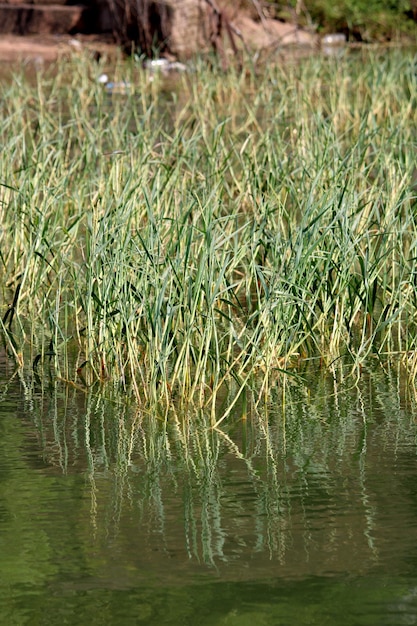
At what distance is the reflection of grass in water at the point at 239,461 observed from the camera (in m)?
2.82

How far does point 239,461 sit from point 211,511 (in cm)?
37

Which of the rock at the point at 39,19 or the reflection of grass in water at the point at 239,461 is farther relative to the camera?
the rock at the point at 39,19

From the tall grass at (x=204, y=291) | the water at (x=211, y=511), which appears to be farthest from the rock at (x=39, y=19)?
the water at (x=211, y=511)

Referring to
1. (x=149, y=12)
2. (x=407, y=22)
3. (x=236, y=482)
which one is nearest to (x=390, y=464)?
(x=236, y=482)

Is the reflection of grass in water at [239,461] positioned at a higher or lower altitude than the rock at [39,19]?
higher

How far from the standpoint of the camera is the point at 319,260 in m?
4.19

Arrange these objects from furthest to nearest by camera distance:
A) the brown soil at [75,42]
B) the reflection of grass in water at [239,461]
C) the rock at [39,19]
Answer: the rock at [39,19]
the brown soil at [75,42]
the reflection of grass in water at [239,461]

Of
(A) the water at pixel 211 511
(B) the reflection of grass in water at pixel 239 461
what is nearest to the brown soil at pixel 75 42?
(B) the reflection of grass in water at pixel 239 461

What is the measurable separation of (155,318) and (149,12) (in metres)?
9.17

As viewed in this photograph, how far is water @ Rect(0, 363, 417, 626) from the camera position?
8.23 feet

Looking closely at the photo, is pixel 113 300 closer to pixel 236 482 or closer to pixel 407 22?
pixel 236 482

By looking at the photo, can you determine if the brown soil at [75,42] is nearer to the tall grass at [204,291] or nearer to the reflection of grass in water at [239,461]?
the tall grass at [204,291]

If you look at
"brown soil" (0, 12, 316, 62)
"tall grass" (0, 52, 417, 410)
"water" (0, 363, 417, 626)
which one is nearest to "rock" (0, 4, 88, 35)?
"brown soil" (0, 12, 316, 62)

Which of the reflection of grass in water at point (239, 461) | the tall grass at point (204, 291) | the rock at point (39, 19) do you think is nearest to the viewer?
the reflection of grass in water at point (239, 461)
